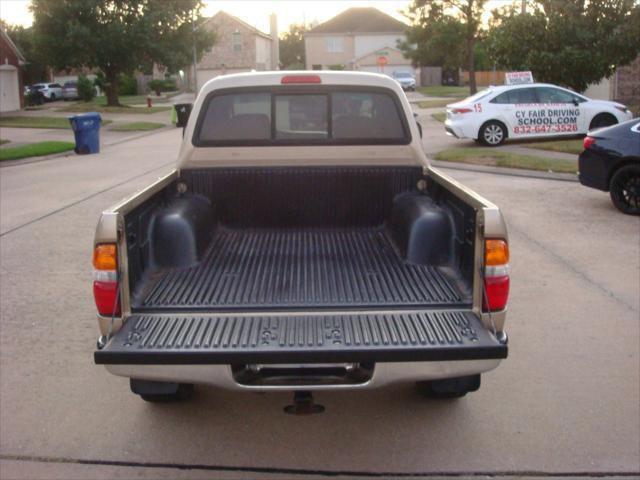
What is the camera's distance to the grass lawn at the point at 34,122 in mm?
33094

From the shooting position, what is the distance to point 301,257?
17.1ft

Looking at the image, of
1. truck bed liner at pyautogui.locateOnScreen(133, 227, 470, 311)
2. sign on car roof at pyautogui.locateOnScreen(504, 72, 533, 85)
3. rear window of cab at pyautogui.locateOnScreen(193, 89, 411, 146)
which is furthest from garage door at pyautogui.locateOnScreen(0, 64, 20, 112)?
truck bed liner at pyautogui.locateOnScreen(133, 227, 470, 311)

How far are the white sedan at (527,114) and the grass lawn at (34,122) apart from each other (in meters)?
18.7

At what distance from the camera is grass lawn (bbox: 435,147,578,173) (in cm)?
1551

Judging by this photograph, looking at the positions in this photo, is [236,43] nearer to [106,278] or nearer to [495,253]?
[106,278]

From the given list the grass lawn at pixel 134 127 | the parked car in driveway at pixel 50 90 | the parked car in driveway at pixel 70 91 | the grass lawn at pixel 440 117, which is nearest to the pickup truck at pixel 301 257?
the grass lawn at pixel 440 117

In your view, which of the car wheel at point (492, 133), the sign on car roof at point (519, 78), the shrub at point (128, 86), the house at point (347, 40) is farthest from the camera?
the house at point (347, 40)

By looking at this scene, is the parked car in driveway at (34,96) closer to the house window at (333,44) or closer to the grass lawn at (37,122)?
the grass lawn at (37,122)

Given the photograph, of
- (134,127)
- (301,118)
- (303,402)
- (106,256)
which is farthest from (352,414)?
(134,127)

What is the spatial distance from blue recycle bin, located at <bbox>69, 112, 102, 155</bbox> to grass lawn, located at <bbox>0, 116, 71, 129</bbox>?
34.5ft

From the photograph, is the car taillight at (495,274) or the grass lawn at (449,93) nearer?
the car taillight at (495,274)

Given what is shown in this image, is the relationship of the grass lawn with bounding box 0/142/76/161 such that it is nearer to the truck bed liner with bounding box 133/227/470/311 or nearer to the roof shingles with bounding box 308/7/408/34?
the truck bed liner with bounding box 133/227/470/311

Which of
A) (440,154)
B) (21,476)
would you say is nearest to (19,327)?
(21,476)

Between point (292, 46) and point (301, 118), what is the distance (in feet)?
312
